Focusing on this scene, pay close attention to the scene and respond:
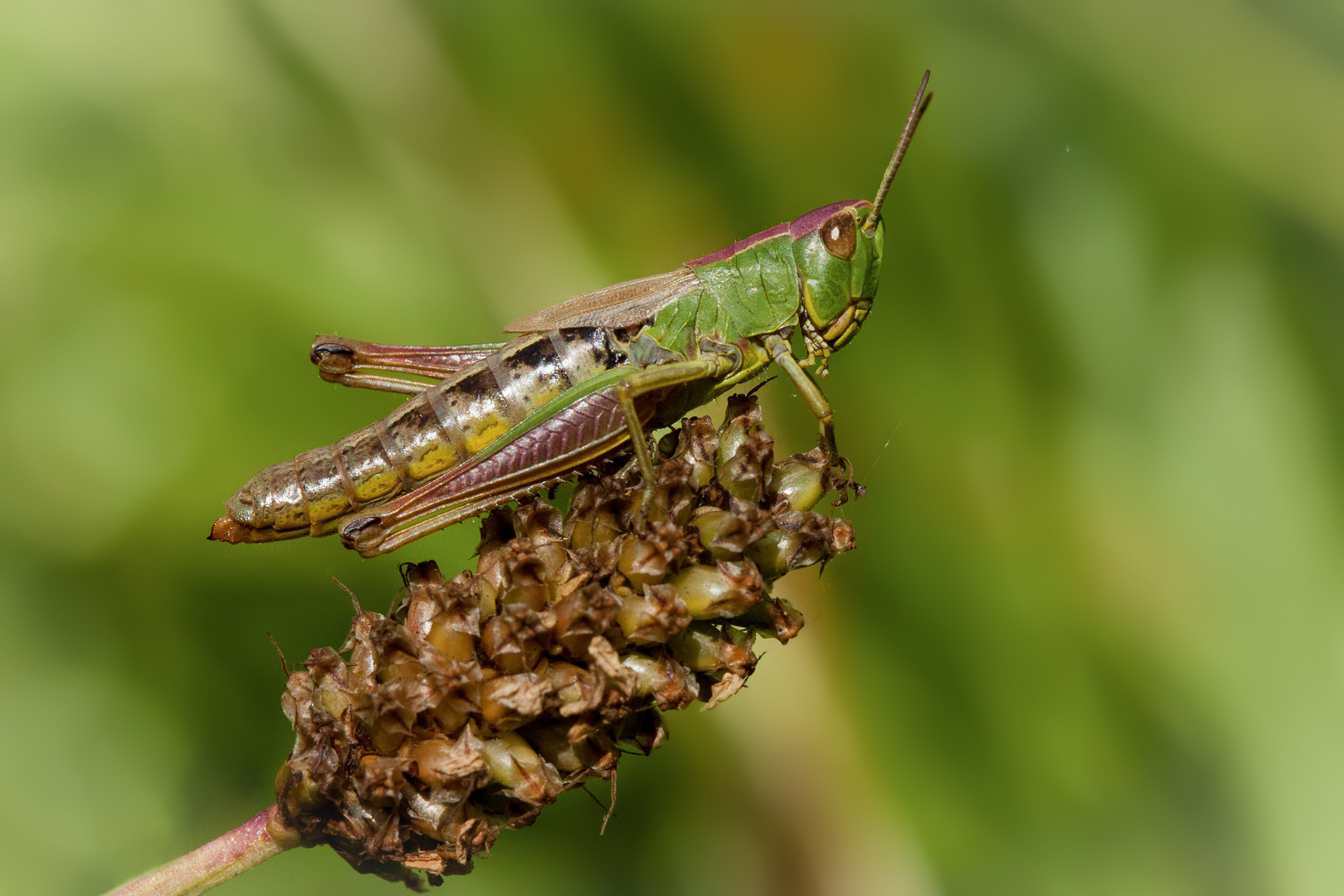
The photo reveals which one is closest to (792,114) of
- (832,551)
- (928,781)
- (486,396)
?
(486,396)

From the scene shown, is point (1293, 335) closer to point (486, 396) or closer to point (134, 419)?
point (486, 396)

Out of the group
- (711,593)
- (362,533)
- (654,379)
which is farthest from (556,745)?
(654,379)

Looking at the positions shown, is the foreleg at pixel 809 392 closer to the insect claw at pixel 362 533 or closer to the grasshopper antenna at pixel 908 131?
the grasshopper antenna at pixel 908 131

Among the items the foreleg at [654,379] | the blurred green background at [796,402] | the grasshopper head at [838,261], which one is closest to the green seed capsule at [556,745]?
the foreleg at [654,379]

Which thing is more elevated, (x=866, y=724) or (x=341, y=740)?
(x=341, y=740)

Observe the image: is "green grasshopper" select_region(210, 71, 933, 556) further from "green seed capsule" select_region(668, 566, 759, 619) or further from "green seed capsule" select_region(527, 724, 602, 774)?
"green seed capsule" select_region(527, 724, 602, 774)

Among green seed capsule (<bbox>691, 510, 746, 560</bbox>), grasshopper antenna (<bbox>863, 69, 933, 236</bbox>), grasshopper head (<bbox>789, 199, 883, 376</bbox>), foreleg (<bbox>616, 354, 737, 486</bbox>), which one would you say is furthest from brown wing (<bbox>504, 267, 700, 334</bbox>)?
green seed capsule (<bbox>691, 510, 746, 560</bbox>)
